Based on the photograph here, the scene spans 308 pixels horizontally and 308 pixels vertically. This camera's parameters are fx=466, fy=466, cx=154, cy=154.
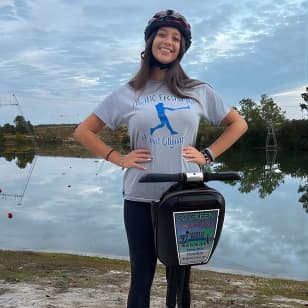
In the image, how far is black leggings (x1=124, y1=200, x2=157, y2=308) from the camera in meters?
2.55

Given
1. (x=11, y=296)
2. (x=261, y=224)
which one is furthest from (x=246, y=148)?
(x=11, y=296)

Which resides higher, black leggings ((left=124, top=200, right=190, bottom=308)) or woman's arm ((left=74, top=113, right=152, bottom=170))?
woman's arm ((left=74, top=113, right=152, bottom=170))

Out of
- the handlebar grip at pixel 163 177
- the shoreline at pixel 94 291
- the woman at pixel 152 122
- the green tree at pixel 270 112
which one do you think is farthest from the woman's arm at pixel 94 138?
the green tree at pixel 270 112

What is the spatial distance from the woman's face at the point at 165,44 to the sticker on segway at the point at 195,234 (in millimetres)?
893

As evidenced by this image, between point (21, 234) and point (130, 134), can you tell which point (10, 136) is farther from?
point (130, 134)

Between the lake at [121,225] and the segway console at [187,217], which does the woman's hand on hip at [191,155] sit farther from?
the lake at [121,225]

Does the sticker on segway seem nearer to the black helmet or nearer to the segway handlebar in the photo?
the segway handlebar

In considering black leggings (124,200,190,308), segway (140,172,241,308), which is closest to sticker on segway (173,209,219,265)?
segway (140,172,241,308)

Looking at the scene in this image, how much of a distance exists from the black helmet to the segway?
0.85 metres

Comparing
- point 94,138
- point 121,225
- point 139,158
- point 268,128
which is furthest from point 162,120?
point 268,128

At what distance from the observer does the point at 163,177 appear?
2268 mm

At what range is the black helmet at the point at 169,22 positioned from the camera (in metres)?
2.58

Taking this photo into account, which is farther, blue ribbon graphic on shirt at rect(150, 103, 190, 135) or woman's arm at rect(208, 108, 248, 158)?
woman's arm at rect(208, 108, 248, 158)

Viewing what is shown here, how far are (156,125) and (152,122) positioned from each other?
0.03 m
